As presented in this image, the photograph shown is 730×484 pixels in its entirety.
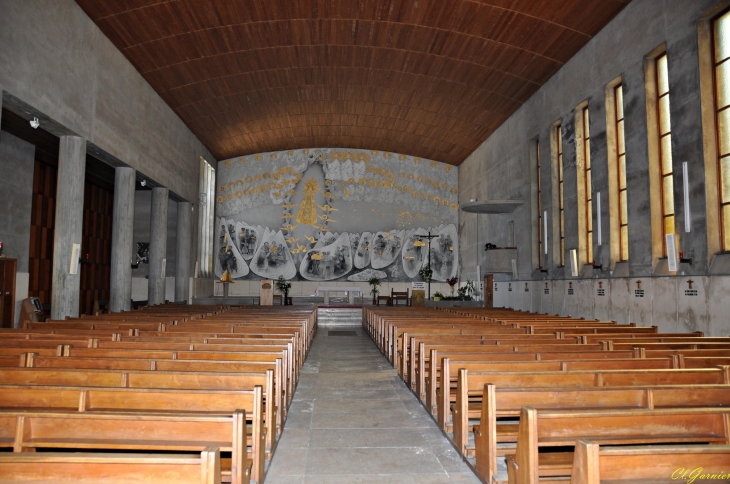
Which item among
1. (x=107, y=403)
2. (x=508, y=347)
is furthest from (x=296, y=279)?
(x=107, y=403)

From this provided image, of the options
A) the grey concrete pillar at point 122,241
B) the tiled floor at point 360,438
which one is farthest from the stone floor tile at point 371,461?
the grey concrete pillar at point 122,241

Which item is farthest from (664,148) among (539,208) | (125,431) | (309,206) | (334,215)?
(309,206)

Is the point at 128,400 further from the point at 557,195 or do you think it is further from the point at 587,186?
the point at 557,195

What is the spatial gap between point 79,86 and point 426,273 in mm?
14644

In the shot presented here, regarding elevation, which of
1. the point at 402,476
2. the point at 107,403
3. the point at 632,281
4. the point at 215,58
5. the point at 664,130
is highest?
the point at 215,58

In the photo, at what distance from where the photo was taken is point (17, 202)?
528 inches

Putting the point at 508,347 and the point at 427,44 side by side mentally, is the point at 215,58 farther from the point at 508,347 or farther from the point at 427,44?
the point at 508,347

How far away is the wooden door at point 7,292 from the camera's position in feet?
39.4

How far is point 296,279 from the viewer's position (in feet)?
72.0

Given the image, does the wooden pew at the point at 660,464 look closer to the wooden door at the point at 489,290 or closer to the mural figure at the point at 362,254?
the wooden door at the point at 489,290

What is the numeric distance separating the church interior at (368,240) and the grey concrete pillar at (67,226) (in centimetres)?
4

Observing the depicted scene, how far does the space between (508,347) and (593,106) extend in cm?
870

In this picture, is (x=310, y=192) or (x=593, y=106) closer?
(x=593, y=106)

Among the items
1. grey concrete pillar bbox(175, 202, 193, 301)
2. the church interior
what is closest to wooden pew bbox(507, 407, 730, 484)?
the church interior
